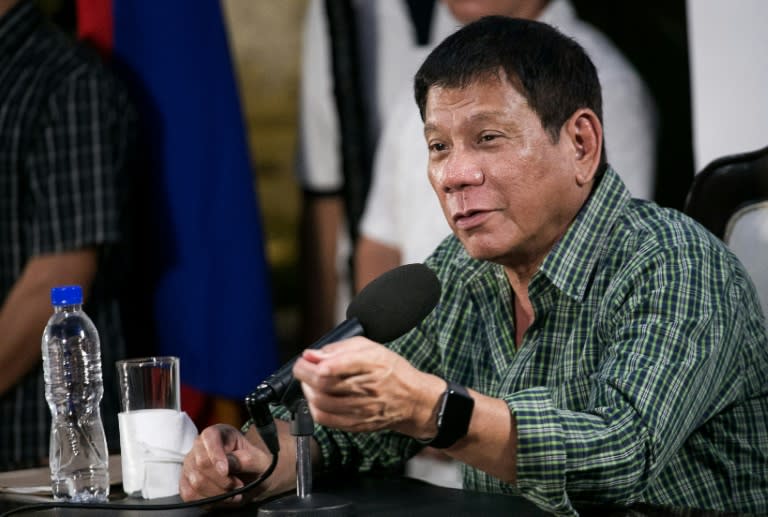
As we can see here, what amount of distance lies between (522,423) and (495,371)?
1.54 feet

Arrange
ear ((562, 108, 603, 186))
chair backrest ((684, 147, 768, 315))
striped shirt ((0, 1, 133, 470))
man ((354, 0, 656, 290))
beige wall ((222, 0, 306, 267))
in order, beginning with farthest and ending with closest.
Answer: beige wall ((222, 0, 306, 267)), striped shirt ((0, 1, 133, 470)), man ((354, 0, 656, 290)), chair backrest ((684, 147, 768, 315)), ear ((562, 108, 603, 186))

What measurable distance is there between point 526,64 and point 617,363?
0.44 meters

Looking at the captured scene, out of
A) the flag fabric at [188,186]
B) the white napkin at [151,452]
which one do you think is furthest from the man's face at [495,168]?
the flag fabric at [188,186]

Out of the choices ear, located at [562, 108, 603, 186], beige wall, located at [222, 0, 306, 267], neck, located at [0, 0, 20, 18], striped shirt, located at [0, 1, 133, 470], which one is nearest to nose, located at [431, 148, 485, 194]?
ear, located at [562, 108, 603, 186]

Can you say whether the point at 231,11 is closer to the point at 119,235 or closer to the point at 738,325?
the point at 119,235

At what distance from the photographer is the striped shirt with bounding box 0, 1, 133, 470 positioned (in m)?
2.56

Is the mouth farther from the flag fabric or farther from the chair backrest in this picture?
the flag fabric

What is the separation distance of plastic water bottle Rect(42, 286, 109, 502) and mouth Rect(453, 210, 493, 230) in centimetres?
53

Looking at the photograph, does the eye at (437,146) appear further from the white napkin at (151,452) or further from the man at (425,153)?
the man at (425,153)

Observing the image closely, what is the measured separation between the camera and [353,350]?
970 mm

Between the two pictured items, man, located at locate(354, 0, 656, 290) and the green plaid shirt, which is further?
man, located at locate(354, 0, 656, 290)

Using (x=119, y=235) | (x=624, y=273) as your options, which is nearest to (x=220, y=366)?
(x=119, y=235)

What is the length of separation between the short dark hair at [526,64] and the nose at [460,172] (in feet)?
0.31

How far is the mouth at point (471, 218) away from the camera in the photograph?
4.77ft
